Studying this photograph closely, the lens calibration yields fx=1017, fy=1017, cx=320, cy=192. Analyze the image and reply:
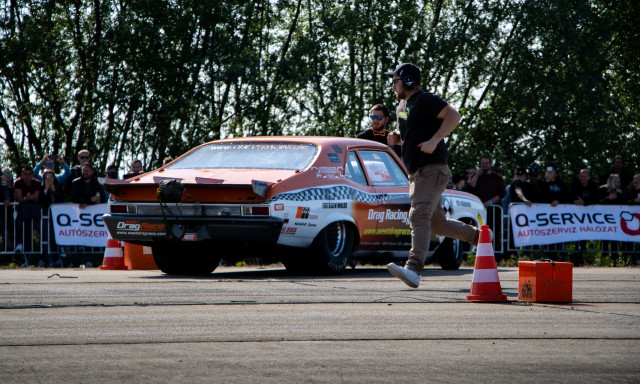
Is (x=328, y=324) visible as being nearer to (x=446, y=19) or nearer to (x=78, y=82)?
(x=78, y=82)

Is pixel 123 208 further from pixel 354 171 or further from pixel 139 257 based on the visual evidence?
A: pixel 354 171

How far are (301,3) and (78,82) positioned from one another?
654 cm

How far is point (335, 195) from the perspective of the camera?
465 inches

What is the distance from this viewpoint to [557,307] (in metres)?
7.70

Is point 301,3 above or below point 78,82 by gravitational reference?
above

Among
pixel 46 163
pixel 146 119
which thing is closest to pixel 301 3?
pixel 146 119

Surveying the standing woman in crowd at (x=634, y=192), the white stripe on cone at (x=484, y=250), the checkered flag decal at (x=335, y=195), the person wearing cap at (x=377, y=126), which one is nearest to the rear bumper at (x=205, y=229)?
the checkered flag decal at (x=335, y=195)

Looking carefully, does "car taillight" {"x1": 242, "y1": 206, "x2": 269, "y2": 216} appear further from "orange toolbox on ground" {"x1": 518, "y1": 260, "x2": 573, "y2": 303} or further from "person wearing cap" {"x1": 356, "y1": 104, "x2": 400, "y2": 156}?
"orange toolbox on ground" {"x1": 518, "y1": 260, "x2": 573, "y2": 303}

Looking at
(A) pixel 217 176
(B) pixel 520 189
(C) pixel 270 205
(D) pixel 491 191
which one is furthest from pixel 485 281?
(B) pixel 520 189

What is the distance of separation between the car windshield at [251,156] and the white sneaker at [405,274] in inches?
123

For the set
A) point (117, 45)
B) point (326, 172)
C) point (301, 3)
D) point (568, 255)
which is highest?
point (301, 3)

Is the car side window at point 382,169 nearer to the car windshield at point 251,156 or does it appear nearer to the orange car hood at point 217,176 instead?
the car windshield at point 251,156

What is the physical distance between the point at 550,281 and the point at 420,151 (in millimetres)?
1689

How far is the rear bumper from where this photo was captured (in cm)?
1089
